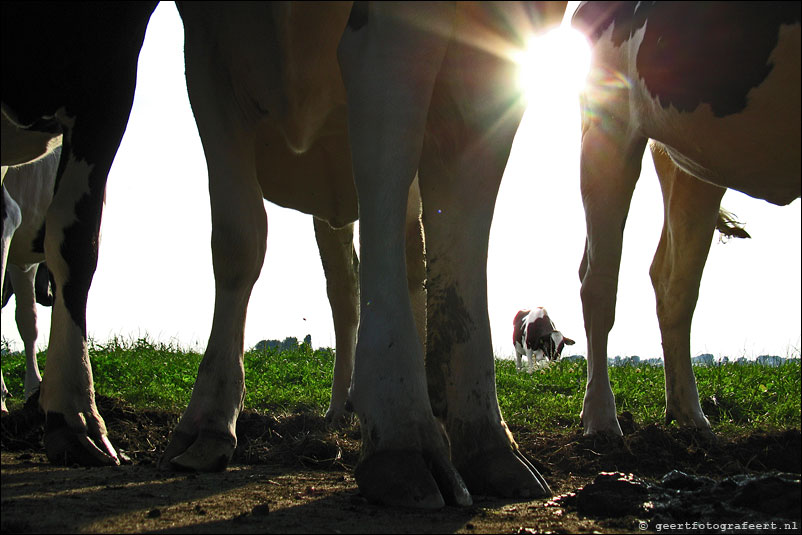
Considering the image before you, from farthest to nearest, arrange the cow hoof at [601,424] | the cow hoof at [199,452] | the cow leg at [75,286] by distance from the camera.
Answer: the cow hoof at [601,424]
the cow leg at [75,286]
the cow hoof at [199,452]

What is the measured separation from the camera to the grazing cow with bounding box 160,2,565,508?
2.26 metres

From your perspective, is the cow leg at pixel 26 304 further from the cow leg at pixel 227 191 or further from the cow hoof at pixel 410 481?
the cow hoof at pixel 410 481

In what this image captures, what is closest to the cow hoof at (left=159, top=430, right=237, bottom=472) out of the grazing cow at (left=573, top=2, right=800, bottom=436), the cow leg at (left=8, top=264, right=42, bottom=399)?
the grazing cow at (left=573, top=2, right=800, bottom=436)

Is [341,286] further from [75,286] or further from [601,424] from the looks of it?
[75,286]

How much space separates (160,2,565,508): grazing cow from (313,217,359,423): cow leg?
1.39 metres

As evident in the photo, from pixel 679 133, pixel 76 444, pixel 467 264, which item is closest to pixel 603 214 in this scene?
pixel 679 133

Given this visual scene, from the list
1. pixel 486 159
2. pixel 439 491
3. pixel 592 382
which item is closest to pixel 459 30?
pixel 486 159

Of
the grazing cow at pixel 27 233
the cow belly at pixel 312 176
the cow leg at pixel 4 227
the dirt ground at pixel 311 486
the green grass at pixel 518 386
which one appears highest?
the grazing cow at pixel 27 233

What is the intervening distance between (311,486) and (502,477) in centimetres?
64

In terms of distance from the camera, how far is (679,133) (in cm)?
326

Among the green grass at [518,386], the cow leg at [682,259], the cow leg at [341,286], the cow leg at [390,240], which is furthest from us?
the green grass at [518,386]

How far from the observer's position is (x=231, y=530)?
1.81 metres

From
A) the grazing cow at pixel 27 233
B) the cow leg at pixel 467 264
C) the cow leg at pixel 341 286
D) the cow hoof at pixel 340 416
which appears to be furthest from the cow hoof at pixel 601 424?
the grazing cow at pixel 27 233

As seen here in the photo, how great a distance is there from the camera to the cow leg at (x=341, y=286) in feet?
16.3
